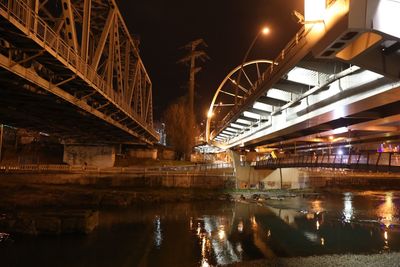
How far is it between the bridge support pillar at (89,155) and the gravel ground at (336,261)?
160 ft

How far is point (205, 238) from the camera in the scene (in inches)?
1073

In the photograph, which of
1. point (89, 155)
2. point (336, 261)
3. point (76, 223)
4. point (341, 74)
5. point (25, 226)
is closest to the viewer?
point (341, 74)

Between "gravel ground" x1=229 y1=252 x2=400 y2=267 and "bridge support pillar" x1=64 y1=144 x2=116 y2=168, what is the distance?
48716 mm

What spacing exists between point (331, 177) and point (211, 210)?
45427 millimetres

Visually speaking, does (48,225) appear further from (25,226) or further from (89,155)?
(89,155)

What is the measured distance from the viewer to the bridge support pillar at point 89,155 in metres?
63.9

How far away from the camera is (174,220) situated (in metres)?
35.3

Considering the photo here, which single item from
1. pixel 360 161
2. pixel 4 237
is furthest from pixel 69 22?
pixel 360 161

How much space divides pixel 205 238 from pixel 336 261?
9.72m

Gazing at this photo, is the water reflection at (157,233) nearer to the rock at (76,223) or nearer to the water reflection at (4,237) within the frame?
the rock at (76,223)

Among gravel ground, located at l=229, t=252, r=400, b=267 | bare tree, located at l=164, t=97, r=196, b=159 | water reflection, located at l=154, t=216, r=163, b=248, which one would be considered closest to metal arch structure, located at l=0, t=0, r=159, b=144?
water reflection, located at l=154, t=216, r=163, b=248

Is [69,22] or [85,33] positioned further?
[85,33]

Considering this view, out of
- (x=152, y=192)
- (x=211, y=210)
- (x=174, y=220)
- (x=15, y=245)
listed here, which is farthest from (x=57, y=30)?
(x=152, y=192)

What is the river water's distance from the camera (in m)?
21.8
